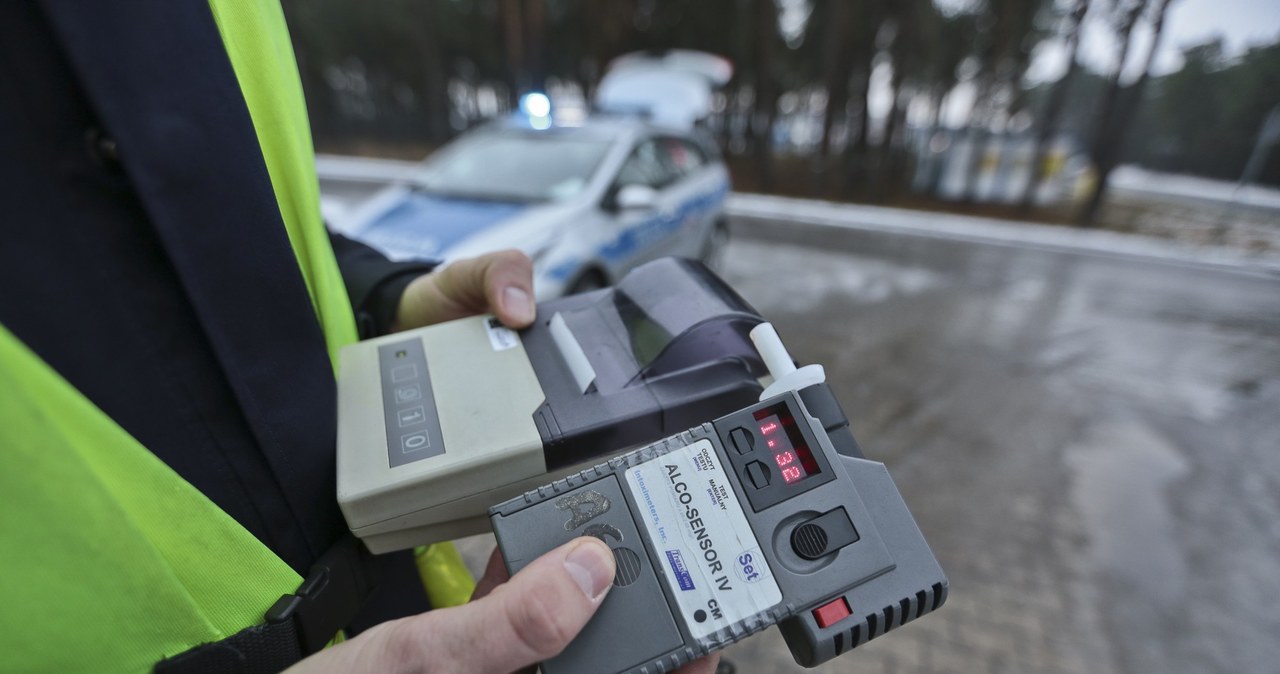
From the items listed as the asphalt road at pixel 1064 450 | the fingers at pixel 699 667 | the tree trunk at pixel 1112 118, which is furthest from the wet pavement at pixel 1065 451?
the tree trunk at pixel 1112 118

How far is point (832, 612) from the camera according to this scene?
2.29ft

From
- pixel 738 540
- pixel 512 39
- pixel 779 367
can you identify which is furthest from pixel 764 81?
pixel 738 540

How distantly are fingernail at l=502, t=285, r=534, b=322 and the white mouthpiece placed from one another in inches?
16.9

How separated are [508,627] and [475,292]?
77cm

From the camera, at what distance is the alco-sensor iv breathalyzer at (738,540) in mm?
673

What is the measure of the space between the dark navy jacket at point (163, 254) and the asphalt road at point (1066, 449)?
1.87m

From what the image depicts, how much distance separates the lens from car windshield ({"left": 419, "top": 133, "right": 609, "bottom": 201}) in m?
3.90

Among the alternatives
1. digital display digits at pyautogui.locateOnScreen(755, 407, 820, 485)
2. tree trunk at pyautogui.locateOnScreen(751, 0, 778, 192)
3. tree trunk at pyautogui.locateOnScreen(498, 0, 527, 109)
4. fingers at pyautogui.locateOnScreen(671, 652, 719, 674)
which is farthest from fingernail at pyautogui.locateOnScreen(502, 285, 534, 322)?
tree trunk at pyautogui.locateOnScreen(498, 0, 527, 109)

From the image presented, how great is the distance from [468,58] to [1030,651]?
26447mm

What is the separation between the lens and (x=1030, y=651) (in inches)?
78.7

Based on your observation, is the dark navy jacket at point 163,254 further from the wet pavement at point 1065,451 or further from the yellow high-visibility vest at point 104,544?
the wet pavement at point 1065,451

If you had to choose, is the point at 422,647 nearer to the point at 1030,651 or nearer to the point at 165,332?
the point at 165,332

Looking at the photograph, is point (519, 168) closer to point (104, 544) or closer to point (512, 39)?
point (104, 544)

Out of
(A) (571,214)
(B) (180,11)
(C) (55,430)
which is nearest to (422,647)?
(C) (55,430)
